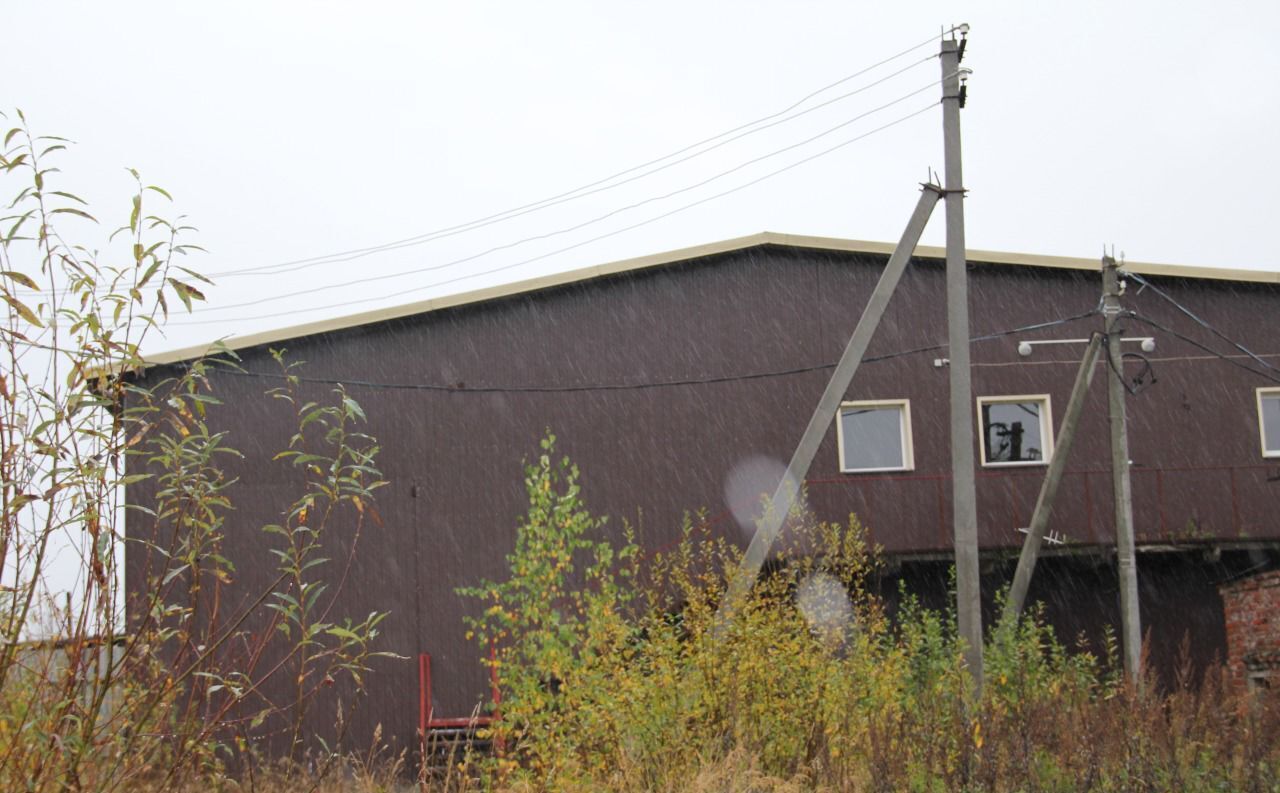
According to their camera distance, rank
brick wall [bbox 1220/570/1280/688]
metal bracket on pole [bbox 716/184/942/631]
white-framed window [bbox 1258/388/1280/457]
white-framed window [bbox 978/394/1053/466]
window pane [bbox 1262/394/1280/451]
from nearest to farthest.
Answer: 1. metal bracket on pole [bbox 716/184/942/631]
2. brick wall [bbox 1220/570/1280/688]
3. white-framed window [bbox 978/394/1053/466]
4. white-framed window [bbox 1258/388/1280/457]
5. window pane [bbox 1262/394/1280/451]

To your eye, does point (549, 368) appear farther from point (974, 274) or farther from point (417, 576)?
point (974, 274)

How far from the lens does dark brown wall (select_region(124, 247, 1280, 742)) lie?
17812 millimetres

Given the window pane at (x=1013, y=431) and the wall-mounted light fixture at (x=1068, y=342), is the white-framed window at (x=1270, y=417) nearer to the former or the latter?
the wall-mounted light fixture at (x=1068, y=342)

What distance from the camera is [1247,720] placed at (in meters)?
7.58

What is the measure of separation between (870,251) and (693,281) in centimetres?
279

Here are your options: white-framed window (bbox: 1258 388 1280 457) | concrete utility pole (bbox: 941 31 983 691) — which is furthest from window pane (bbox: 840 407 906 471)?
concrete utility pole (bbox: 941 31 983 691)

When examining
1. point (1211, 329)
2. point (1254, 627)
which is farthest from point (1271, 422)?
point (1254, 627)

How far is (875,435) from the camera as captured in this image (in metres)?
19.3

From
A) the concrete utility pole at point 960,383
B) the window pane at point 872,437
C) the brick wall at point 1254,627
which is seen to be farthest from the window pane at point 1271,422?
the concrete utility pole at point 960,383

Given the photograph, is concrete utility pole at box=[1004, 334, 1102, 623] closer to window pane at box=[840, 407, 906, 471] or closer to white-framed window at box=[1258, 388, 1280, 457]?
window pane at box=[840, 407, 906, 471]

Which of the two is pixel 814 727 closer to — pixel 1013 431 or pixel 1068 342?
pixel 1013 431

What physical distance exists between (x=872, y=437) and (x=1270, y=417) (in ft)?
22.7

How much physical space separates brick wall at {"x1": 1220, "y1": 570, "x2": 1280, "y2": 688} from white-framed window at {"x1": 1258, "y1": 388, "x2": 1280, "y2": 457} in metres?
4.49

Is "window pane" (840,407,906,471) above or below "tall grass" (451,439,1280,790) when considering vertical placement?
above
